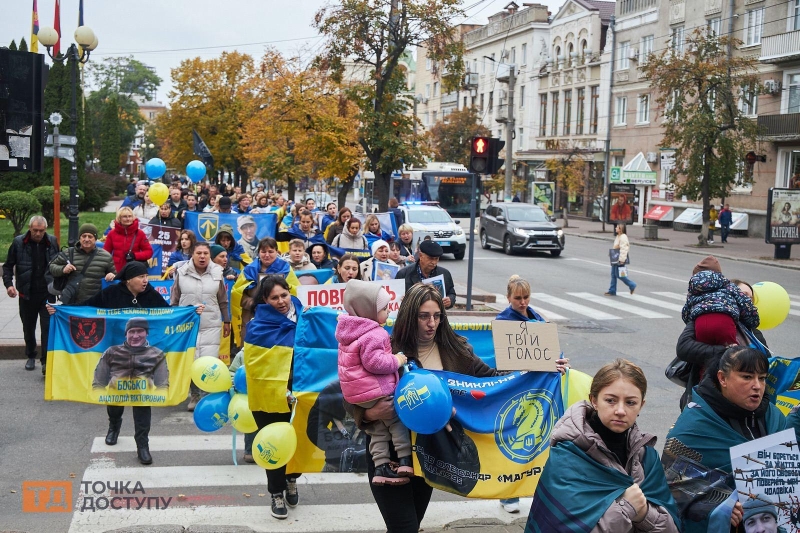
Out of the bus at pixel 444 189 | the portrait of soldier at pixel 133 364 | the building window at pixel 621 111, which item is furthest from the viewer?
the building window at pixel 621 111

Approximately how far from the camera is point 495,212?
33188 millimetres

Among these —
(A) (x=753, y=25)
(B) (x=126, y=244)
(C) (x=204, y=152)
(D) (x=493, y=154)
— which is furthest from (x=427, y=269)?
(A) (x=753, y=25)

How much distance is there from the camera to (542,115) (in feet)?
214

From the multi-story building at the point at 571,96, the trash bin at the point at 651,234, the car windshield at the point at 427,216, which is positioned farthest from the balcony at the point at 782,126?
the car windshield at the point at 427,216

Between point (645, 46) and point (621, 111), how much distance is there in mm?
4467

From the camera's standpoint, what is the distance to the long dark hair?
4.79 meters

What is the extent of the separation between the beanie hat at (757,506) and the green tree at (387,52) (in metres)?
20.2

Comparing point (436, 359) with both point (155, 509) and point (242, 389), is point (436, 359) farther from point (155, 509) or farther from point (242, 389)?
point (155, 509)

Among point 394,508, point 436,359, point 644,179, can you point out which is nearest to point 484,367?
point 436,359

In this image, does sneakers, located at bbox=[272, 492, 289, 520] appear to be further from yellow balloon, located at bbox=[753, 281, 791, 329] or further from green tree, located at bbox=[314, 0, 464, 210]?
green tree, located at bbox=[314, 0, 464, 210]

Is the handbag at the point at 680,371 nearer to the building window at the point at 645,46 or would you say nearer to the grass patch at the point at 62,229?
the grass patch at the point at 62,229

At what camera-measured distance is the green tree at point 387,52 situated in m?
23.1

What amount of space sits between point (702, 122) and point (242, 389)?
97.5 feet

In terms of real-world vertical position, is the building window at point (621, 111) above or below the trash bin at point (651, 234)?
above
